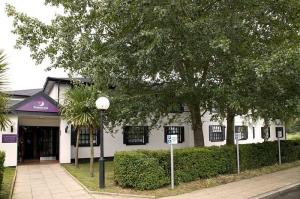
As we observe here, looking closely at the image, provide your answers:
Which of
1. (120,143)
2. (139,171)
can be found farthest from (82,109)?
(120,143)

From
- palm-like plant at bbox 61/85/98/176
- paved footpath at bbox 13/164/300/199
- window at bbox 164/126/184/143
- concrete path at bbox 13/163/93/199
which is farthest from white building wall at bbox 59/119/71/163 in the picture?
window at bbox 164/126/184/143

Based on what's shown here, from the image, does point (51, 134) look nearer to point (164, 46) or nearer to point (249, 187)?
point (164, 46)

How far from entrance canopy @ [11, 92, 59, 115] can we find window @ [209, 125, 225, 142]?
1422cm

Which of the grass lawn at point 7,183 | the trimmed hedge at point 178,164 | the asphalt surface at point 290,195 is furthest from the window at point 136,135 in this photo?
the asphalt surface at point 290,195

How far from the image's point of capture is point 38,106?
766 inches

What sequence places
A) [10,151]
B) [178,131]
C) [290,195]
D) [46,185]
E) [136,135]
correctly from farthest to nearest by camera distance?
1. [178,131]
2. [136,135]
3. [10,151]
4. [46,185]
5. [290,195]

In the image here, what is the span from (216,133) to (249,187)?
17726mm

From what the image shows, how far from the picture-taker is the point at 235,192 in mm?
11352

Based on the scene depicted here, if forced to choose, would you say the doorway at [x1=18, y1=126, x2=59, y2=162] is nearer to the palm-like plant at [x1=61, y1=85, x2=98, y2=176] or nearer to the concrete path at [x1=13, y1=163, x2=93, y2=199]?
the concrete path at [x1=13, y1=163, x2=93, y2=199]

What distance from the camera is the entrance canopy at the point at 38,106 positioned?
1898 centimetres

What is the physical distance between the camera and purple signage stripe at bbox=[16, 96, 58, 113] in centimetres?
1911

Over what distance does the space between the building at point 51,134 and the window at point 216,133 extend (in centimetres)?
277

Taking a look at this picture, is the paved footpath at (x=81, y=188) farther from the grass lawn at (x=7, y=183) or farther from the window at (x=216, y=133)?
the window at (x=216, y=133)

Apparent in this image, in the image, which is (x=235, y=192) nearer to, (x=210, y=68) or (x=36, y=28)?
(x=210, y=68)
